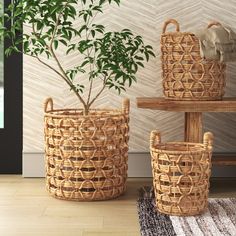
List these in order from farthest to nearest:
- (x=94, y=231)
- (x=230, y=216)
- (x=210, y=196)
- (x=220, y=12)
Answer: (x=220, y=12), (x=210, y=196), (x=230, y=216), (x=94, y=231)

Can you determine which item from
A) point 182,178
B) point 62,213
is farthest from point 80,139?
point 182,178

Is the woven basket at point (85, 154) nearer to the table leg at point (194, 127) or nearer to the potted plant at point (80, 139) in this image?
the potted plant at point (80, 139)

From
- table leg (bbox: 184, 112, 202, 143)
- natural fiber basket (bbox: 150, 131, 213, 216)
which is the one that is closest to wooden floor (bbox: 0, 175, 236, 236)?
natural fiber basket (bbox: 150, 131, 213, 216)

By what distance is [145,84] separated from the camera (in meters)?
2.92

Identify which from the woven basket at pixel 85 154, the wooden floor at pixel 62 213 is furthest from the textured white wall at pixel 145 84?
the woven basket at pixel 85 154

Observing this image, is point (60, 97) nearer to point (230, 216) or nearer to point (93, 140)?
point (93, 140)

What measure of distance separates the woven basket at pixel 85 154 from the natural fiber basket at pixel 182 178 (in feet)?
0.88

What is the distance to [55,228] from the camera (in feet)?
6.81

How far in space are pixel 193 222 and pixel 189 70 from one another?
2.39 ft

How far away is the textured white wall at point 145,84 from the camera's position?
9.48 ft

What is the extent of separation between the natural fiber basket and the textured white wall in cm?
69

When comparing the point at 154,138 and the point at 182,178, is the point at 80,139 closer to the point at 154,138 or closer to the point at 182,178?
the point at 154,138

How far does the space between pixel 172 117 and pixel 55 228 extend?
43.3 inches

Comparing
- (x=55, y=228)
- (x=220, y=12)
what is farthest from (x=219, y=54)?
(x=55, y=228)
